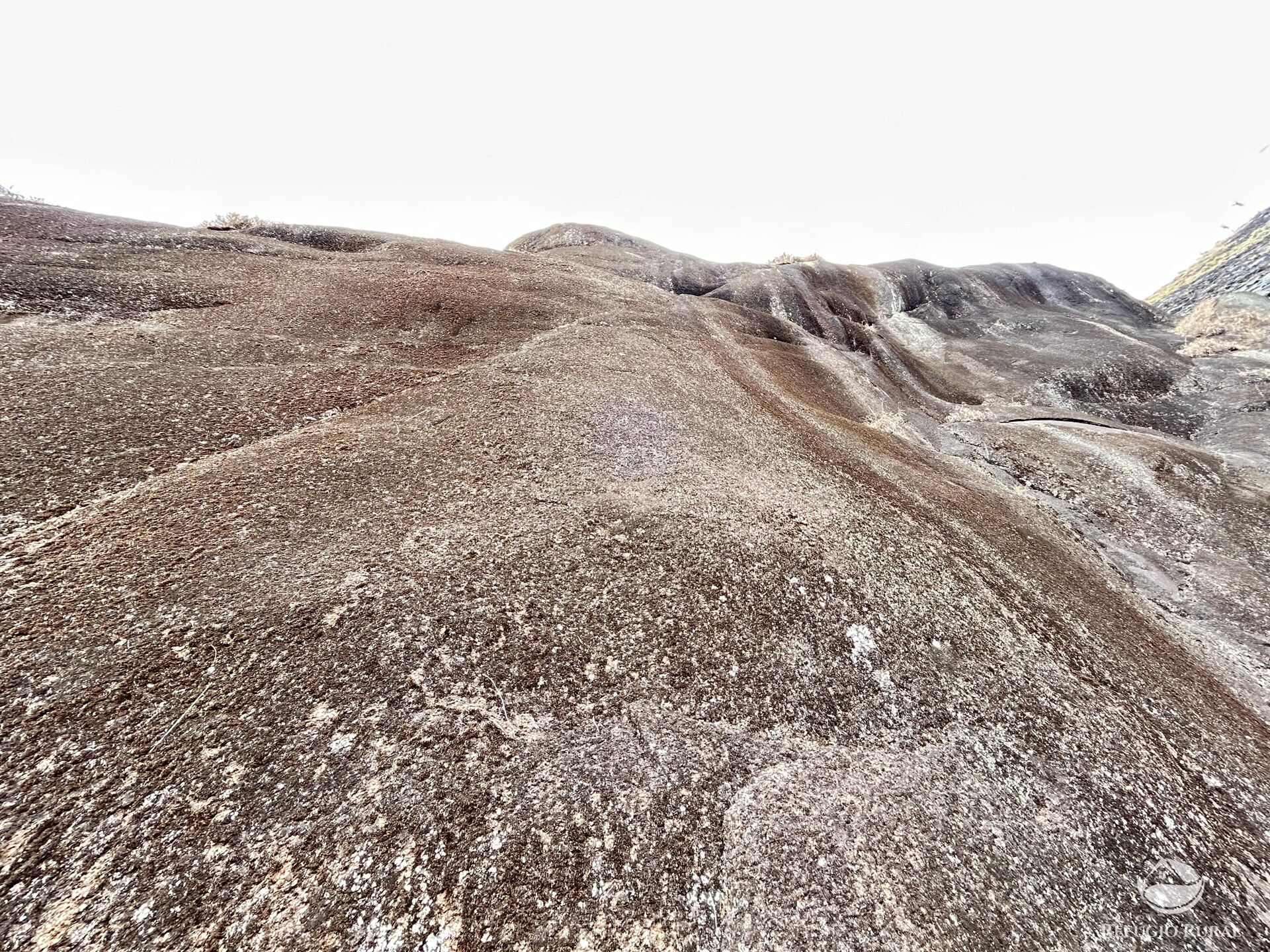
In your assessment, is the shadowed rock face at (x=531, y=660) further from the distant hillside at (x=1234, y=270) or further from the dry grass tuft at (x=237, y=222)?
the distant hillside at (x=1234, y=270)

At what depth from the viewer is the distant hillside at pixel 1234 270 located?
6714 cm

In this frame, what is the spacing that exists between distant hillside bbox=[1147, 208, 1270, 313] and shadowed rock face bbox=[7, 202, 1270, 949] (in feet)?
250

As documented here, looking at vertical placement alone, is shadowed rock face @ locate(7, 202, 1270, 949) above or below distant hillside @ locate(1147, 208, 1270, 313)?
below

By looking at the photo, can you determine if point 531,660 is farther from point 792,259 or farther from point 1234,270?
point 1234,270

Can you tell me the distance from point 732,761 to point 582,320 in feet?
79.3

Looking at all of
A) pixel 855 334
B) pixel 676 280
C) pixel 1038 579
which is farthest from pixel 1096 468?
pixel 676 280
